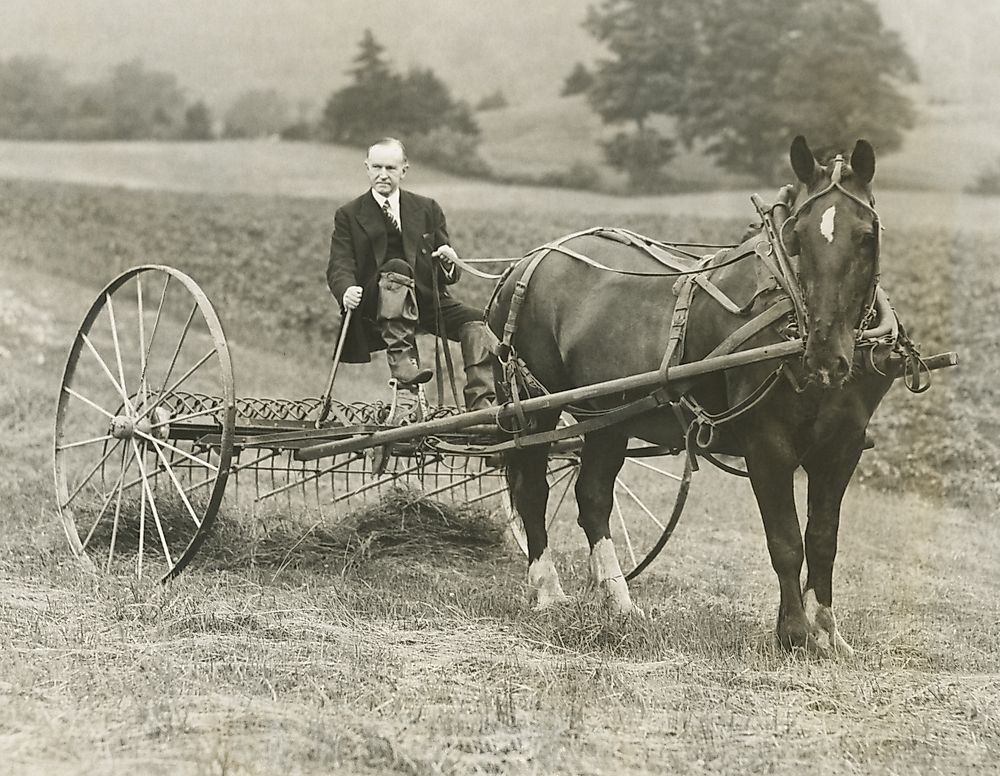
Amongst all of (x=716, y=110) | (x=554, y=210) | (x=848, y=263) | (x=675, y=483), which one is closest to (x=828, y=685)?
(x=848, y=263)

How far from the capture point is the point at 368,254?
6.40 m

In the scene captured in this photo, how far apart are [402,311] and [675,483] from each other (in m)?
4.87

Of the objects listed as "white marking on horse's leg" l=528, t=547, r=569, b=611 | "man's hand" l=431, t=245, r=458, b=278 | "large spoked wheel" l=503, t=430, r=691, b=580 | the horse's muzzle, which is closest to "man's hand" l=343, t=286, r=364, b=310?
A: "man's hand" l=431, t=245, r=458, b=278

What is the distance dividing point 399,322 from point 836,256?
2.57m

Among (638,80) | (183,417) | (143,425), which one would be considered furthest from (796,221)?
(638,80)

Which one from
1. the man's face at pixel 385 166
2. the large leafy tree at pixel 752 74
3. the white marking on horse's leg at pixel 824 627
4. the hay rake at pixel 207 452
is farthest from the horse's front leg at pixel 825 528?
the large leafy tree at pixel 752 74

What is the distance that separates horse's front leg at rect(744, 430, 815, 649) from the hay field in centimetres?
17

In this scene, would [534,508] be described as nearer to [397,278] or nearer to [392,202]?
[397,278]

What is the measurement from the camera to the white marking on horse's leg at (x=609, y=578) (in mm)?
5574

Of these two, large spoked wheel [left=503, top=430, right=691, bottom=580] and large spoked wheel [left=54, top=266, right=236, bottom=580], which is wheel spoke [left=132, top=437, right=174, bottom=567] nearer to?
large spoked wheel [left=54, top=266, right=236, bottom=580]

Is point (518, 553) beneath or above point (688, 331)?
beneath

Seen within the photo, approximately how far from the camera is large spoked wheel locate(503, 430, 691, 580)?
6.35m

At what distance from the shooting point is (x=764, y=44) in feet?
63.8

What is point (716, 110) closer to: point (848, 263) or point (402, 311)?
point (402, 311)
